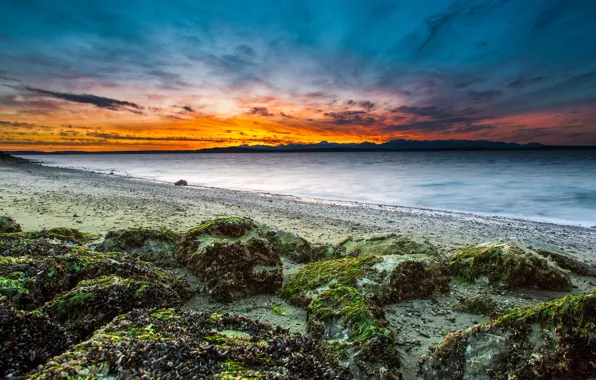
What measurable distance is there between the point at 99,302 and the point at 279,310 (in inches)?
93.4

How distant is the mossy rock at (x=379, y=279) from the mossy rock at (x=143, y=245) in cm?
255

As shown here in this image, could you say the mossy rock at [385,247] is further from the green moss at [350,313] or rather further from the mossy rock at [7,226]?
the mossy rock at [7,226]

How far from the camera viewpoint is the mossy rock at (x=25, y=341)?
7.39ft

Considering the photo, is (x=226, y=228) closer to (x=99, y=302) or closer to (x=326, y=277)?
(x=326, y=277)

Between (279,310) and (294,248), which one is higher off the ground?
(294,248)

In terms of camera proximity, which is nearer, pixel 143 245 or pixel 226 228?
pixel 226 228

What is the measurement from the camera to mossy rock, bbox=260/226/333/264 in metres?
7.11

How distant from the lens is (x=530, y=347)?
2730mm

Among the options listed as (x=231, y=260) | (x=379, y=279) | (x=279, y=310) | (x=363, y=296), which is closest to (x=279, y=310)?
(x=279, y=310)

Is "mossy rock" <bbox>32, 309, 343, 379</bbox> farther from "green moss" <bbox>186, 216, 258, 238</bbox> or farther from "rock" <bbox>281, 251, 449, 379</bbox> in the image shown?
"green moss" <bbox>186, 216, 258, 238</bbox>

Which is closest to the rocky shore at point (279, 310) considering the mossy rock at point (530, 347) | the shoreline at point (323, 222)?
the mossy rock at point (530, 347)

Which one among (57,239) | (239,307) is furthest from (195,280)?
(57,239)

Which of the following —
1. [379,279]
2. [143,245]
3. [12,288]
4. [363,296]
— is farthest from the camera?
[143,245]

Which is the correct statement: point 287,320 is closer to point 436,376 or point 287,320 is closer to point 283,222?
point 436,376
